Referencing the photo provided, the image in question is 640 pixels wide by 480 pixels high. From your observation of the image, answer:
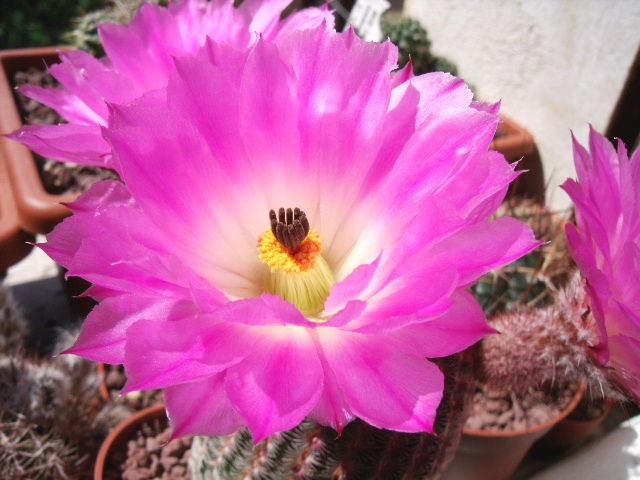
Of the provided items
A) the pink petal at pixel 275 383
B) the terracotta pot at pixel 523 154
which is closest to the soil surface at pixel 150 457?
the pink petal at pixel 275 383

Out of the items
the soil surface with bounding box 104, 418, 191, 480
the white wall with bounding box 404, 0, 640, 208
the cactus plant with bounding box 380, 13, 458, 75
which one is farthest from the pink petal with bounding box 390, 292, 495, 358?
the cactus plant with bounding box 380, 13, 458, 75

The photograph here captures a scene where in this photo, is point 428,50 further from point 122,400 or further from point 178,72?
point 178,72

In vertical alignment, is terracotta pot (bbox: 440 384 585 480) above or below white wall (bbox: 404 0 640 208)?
below

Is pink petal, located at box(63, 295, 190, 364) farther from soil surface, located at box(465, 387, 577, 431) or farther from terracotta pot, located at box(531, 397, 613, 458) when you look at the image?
terracotta pot, located at box(531, 397, 613, 458)

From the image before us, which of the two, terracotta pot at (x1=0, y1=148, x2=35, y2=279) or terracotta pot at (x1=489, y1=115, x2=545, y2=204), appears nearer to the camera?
terracotta pot at (x1=0, y1=148, x2=35, y2=279)

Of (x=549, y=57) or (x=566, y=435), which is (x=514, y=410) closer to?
(x=566, y=435)

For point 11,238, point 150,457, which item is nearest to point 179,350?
point 150,457
